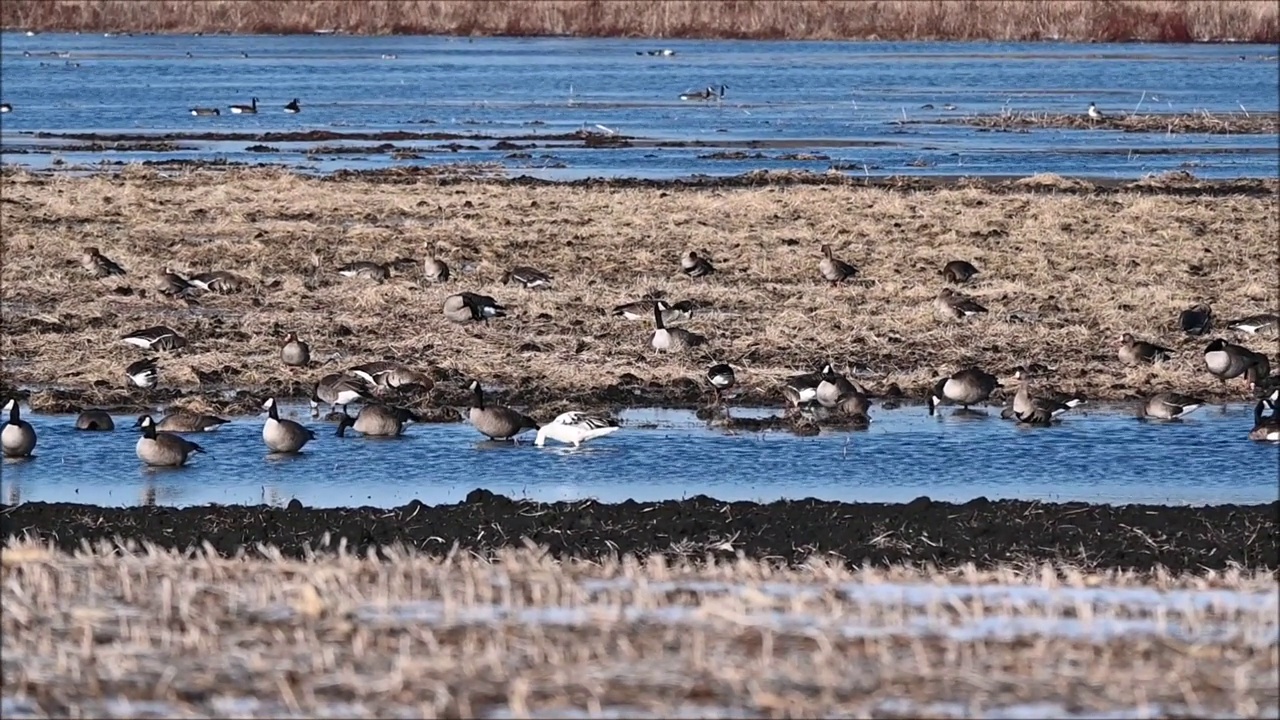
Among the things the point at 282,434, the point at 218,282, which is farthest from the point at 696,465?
the point at 218,282

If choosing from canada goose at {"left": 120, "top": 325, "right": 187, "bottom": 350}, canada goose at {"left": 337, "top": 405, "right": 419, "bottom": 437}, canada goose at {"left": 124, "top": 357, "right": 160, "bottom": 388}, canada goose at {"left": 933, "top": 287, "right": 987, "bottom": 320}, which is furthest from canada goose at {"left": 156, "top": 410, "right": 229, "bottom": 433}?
canada goose at {"left": 933, "top": 287, "right": 987, "bottom": 320}

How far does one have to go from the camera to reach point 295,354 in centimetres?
1614

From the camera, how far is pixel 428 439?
1414 centimetres

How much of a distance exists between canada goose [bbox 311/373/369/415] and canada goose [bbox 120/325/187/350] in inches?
91.0

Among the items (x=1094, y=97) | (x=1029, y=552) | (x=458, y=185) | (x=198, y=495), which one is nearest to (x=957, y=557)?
(x=1029, y=552)

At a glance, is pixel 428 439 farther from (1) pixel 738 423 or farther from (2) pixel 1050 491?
(2) pixel 1050 491

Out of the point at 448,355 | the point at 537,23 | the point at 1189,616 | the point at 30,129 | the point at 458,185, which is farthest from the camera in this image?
the point at 537,23

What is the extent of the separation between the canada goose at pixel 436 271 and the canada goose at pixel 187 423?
6720mm

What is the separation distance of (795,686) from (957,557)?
4096 mm

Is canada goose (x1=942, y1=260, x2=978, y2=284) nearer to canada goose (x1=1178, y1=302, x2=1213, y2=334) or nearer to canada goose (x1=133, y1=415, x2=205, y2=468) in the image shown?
canada goose (x1=1178, y1=302, x2=1213, y2=334)

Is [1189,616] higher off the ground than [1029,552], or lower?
higher

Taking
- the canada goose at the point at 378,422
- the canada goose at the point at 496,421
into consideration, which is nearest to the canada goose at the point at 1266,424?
the canada goose at the point at 496,421

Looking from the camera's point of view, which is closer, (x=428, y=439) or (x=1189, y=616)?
(x=1189, y=616)

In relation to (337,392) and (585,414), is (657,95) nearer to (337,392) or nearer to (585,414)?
(337,392)
